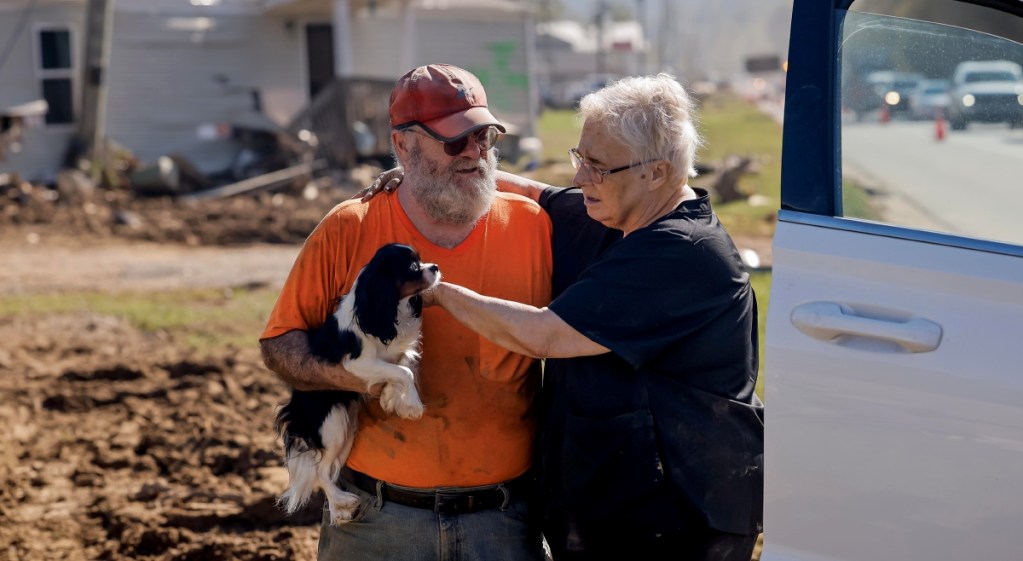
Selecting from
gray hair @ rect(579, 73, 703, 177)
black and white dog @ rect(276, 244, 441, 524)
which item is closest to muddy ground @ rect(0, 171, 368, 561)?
black and white dog @ rect(276, 244, 441, 524)

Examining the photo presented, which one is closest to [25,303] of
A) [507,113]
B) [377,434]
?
[377,434]

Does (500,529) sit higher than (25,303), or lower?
higher

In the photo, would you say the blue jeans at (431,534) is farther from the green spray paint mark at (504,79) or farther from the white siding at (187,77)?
the green spray paint mark at (504,79)

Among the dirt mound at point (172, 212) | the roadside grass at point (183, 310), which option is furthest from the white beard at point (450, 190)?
the dirt mound at point (172, 212)

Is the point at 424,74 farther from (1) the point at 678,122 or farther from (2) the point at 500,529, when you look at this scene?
(2) the point at 500,529

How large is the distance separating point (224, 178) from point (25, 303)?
33.1ft

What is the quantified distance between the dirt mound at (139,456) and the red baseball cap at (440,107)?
2.44 metres

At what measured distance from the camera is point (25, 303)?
1084cm

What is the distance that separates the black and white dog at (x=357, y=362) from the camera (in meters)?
2.97

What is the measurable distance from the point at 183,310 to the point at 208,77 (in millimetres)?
12580

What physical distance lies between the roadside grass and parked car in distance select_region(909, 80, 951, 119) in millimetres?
6652

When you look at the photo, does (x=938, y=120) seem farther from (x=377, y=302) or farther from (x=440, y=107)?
(x=377, y=302)

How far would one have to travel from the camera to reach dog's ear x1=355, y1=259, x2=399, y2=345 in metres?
2.96

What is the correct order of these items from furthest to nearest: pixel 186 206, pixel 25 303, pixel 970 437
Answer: pixel 186 206
pixel 25 303
pixel 970 437
